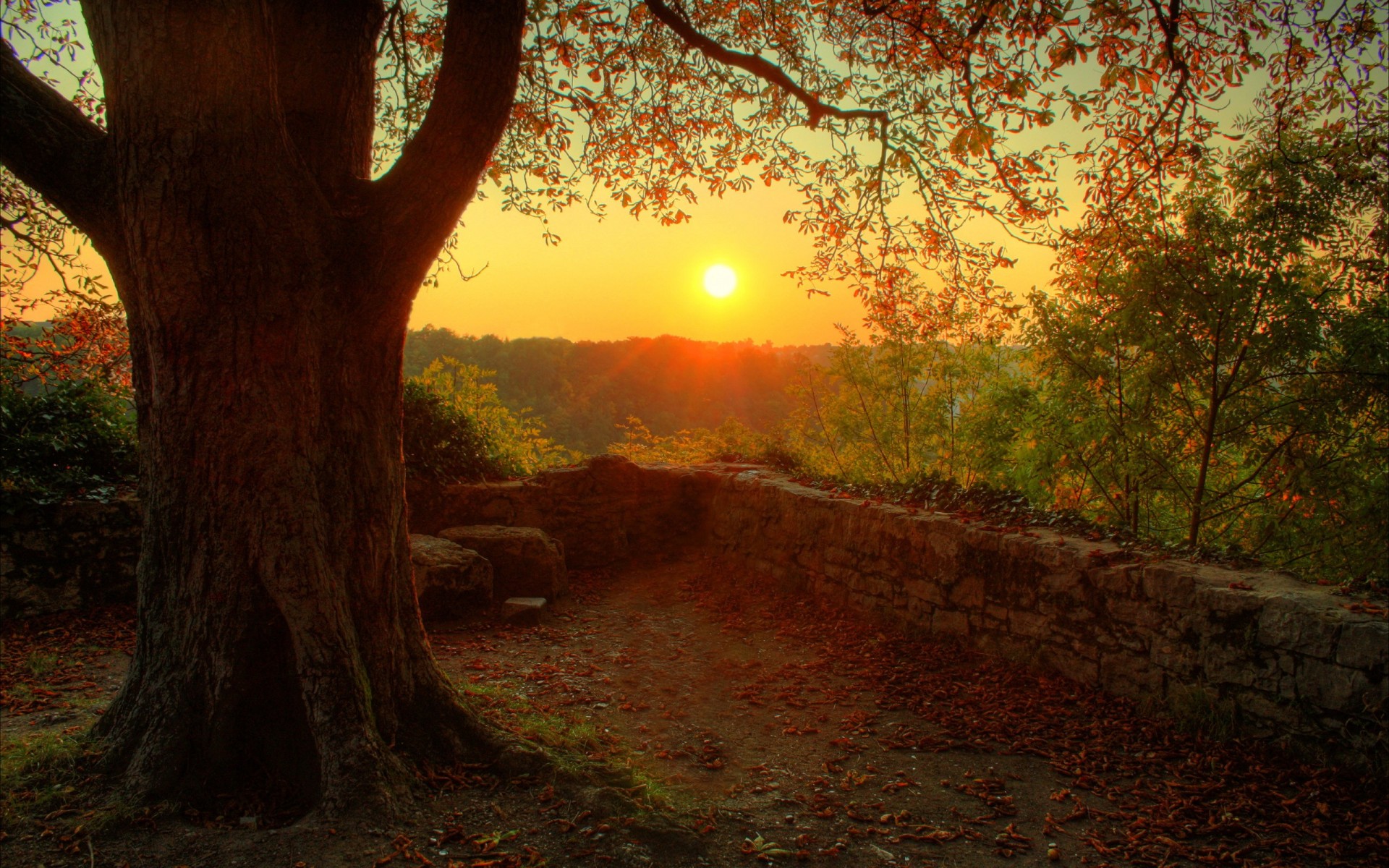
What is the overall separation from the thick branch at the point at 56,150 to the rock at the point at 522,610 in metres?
4.20

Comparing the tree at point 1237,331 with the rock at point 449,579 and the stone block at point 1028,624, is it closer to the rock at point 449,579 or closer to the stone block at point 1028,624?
the stone block at point 1028,624

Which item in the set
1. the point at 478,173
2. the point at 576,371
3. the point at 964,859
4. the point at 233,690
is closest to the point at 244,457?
the point at 233,690

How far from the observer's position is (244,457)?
9.25 feet

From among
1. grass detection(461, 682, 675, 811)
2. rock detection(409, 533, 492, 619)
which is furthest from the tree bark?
rock detection(409, 533, 492, 619)

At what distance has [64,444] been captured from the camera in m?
6.08

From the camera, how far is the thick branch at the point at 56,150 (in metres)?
2.70

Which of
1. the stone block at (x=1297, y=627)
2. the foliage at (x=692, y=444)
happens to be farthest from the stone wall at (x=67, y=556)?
the stone block at (x=1297, y=627)

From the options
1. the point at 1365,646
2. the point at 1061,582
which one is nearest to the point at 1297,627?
the point at 1365,646

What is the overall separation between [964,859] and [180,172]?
3.98 metres

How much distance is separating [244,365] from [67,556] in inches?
175

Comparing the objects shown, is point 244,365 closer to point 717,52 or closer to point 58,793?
point 58,793

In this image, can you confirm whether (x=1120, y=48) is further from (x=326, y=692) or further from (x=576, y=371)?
(x=576, y=371)

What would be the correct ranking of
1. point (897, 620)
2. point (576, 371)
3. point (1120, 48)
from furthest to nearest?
1. point (576, 371)
2. point (897, 620)
3. point (1120, 48)

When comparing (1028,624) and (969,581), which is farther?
(969,581)
